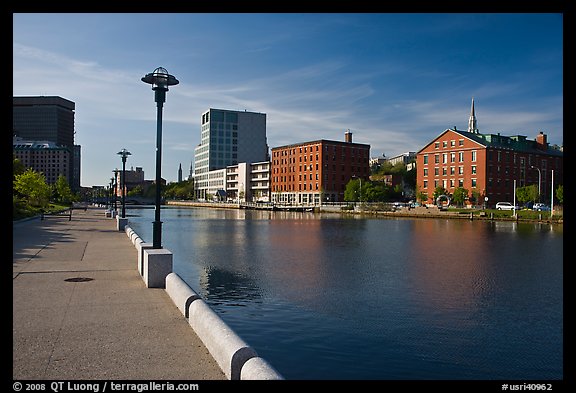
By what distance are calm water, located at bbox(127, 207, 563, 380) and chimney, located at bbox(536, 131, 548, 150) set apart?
95.7 metres

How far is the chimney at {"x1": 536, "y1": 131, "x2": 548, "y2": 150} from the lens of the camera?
117562mm

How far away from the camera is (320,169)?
135875 mm

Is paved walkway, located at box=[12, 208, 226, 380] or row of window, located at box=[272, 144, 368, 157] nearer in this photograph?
paved walkway, located at box=[12, 208, 226, 380]

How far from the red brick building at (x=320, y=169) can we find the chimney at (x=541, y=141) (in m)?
44.2

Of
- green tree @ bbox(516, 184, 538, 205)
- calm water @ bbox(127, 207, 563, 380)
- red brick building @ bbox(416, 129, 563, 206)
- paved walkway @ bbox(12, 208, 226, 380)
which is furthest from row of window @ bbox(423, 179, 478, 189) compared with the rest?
paved walkway @ bbox(12, 208, 226, 380)

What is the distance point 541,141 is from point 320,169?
53.9 meters

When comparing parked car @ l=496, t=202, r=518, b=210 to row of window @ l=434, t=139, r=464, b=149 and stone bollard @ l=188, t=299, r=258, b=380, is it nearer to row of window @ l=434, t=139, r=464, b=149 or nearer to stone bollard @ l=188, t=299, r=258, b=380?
row of window @ l=434, t=139, r=464, b=149

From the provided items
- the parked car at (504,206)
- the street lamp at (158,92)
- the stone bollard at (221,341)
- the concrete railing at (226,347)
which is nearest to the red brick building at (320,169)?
the parked car at (504,206)

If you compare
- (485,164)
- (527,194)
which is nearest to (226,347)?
(527,194)

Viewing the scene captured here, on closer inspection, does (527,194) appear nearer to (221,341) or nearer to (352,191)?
(352,191)

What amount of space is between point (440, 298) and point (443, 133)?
97293 mm
